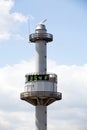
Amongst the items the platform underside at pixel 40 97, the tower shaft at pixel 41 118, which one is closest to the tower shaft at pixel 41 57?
the platform underside at pixel 40 97

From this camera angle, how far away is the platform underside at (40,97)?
181 m

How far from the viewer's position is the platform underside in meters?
181

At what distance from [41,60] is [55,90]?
10008mm

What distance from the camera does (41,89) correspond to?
182 m

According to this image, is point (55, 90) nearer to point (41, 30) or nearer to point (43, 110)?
point (43, 110)

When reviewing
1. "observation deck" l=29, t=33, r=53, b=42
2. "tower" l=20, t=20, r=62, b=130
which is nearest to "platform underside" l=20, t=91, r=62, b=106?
A: "tower" l=20, t=20, r=62, b=130

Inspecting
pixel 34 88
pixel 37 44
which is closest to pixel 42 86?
pixel 34 88

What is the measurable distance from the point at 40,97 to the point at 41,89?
2.41 m

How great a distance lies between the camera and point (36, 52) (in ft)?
609

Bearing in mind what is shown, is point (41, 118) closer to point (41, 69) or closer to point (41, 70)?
point (41, 70)

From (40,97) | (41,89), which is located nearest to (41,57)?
(41,89)

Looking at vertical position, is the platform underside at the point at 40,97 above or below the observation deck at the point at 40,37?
below

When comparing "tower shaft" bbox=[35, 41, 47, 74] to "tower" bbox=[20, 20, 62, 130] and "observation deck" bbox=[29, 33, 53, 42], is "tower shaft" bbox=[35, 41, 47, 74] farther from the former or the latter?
"observation deck" bbox=[29, 33, 53, 42]

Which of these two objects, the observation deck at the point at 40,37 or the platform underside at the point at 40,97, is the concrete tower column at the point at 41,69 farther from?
the platform underside at the point at 40,97
